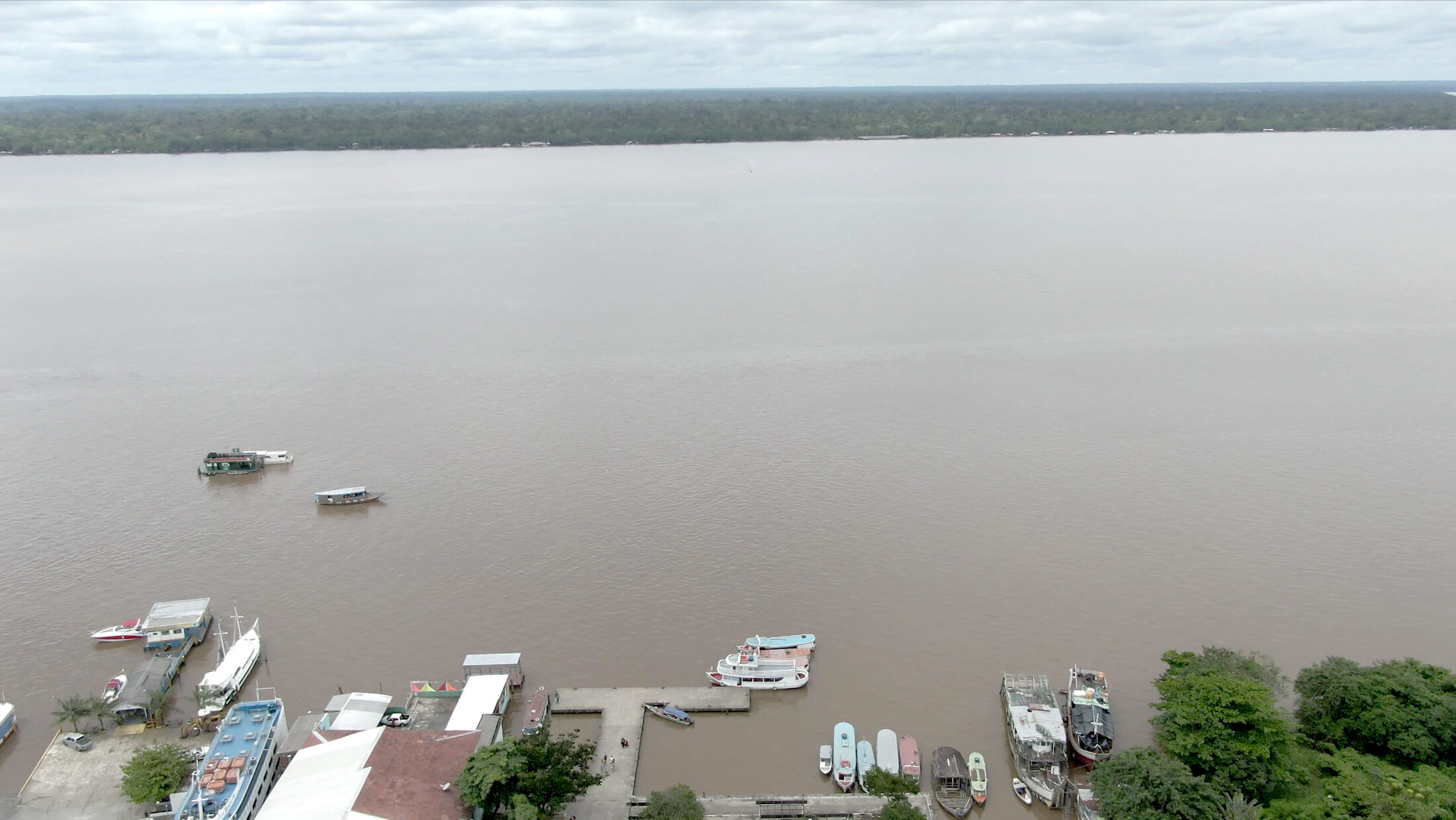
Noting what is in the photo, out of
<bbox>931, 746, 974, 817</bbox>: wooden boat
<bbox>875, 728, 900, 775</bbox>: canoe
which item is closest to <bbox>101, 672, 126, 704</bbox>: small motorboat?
<bbox>875, 728, 900, 775</bbox>: canoe

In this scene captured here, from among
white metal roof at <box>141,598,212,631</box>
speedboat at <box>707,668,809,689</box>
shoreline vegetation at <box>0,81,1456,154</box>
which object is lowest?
speedboat at <box>707,668,809,689</box>

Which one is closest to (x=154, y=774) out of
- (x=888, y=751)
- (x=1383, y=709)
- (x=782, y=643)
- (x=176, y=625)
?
(x=176, y=625)

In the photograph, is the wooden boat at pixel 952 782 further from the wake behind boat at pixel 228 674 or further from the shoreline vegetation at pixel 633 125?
the shoreline vegetation at pixel 633 125

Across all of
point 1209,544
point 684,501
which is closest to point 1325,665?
point 1209,544

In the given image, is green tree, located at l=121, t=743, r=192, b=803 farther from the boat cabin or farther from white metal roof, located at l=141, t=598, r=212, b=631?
the boat cabin

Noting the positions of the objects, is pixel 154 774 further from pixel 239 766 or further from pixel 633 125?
pixel 633 125

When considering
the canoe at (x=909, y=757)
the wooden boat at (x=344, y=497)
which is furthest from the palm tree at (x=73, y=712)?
the canoe at (x=909, y=757)

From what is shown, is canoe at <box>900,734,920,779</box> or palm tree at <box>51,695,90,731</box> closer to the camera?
canoe at <box>900,734,920,779</box>
